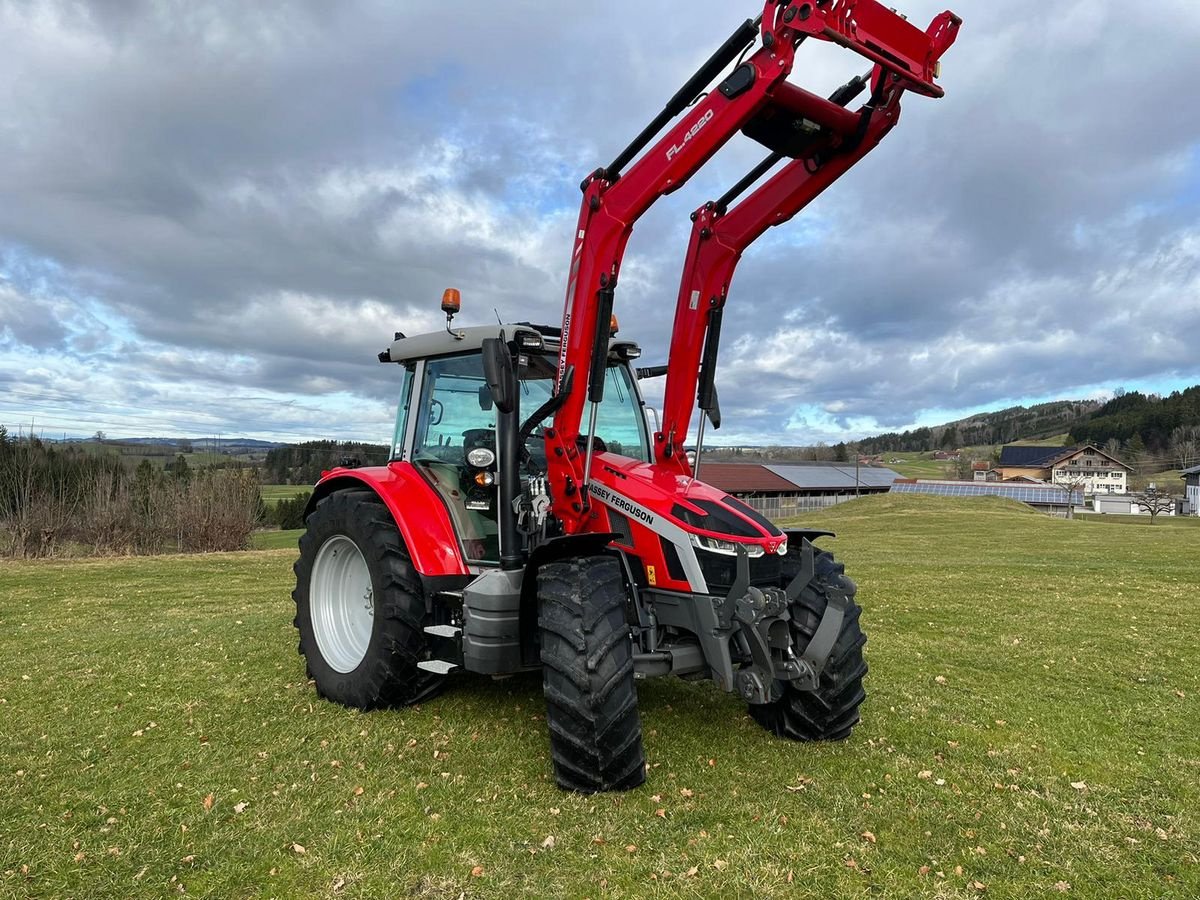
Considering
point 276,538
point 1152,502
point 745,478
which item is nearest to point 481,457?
point 276,538

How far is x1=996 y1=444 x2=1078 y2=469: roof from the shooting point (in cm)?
9450

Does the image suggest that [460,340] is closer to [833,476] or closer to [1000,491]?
[833,476]

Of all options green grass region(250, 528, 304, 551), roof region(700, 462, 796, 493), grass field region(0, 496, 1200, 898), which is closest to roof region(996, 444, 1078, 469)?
roof region(700, 462, 796, 493)

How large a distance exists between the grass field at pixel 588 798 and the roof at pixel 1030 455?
329 ft

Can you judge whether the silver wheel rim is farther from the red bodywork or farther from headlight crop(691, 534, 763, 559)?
headlight crop(691, 534, 763, 559)

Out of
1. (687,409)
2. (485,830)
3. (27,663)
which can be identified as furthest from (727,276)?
(27,663)

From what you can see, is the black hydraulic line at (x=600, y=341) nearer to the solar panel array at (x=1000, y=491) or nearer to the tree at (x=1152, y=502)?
the tree at (x=1152, y=502)

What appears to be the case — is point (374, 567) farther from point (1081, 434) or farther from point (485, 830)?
point (1081, 434)

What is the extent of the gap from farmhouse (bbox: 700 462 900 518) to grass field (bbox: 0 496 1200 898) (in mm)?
42256

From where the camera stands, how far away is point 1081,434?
109188 mm

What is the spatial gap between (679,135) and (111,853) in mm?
4417

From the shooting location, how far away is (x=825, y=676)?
14.6 ft

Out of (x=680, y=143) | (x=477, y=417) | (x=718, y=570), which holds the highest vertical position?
(x=680, y=143)

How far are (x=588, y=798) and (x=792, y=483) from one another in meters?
57.5
